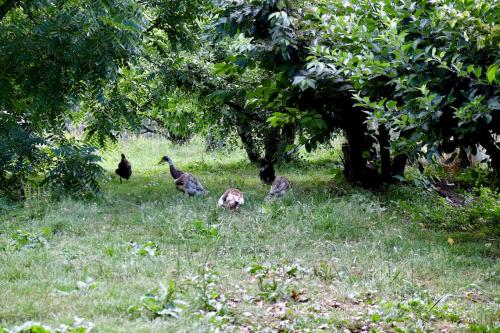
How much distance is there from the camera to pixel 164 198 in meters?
12.2

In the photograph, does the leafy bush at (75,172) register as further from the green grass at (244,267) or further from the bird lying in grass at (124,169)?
the bird lying in grass at (124,169)

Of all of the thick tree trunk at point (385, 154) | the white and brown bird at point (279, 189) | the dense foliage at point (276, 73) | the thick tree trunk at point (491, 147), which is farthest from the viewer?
the thick tree trunk at point (385, 154)

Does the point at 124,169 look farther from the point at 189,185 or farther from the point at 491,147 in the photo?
the point at 491,147

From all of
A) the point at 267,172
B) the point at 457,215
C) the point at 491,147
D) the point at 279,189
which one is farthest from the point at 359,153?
the point at 491,147

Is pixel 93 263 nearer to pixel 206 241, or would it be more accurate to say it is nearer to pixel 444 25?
pixel 206 241

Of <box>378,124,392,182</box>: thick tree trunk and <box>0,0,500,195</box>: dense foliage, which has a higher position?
<box>0,0,500,195</box>: dense foliage

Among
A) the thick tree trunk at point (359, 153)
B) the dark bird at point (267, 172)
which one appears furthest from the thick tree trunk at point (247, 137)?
the thick tree trunk at point (359, 153)

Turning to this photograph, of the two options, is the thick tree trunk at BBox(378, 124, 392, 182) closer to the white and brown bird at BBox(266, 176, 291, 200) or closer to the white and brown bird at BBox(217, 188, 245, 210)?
the white and brown bird at BBox(266, 176, 291, 200)

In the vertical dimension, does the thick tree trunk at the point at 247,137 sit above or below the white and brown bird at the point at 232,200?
above

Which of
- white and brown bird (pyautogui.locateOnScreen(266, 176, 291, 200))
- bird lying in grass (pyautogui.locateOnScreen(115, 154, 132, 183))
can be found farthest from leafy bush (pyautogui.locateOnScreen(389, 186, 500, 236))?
bird lying in grass (pyautogui.locateOnScreen(115, 154, 132, 183))

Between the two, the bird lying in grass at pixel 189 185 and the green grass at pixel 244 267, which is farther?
the bird lying in grass at pixel 189 185

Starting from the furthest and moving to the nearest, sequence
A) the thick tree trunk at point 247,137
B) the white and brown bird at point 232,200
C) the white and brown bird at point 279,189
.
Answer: the thick tree trunk at point 247,137 < the white and brown bird at point 279,189 < the white and brown bird at point 232,200

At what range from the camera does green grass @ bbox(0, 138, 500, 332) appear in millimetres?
5426

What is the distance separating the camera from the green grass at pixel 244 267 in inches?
214
